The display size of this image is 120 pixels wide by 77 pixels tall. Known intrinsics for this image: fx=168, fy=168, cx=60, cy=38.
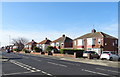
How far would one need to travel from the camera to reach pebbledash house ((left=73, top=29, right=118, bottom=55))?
4722 centimetres

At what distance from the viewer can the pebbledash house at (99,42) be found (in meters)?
47.2

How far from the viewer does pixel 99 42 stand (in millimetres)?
48562

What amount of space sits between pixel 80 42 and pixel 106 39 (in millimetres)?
10503

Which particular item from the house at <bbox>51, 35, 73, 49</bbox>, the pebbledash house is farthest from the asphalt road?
the house at <bbox>51, 35, 73, 49</bbox>

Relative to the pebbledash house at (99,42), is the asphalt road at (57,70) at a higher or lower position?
lower

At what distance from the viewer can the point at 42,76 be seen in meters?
11.1

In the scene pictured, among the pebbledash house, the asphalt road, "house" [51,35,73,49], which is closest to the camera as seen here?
the asphalt road

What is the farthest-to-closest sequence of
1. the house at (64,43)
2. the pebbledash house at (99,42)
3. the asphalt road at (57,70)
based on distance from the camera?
the house at (64,43) < the pebbledash house at (99,42) < the asphalt road at (57,70)

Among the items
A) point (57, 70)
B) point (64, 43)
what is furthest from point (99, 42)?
point (57, 70)

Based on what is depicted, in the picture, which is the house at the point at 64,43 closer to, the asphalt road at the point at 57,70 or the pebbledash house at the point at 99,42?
the pebbledash house at the point at 99,42

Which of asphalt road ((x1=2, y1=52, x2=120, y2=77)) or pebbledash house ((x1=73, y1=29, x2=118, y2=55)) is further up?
pebbledash house ((x1=73, y1=29, x2=118, y2=55))

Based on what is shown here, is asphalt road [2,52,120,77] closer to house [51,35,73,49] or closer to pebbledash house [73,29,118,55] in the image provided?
pebbledash house [73,29,118,55]

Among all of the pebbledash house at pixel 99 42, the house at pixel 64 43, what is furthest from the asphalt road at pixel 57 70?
the house at pixel 64 43

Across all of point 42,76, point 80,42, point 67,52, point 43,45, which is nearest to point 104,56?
point 67,52
